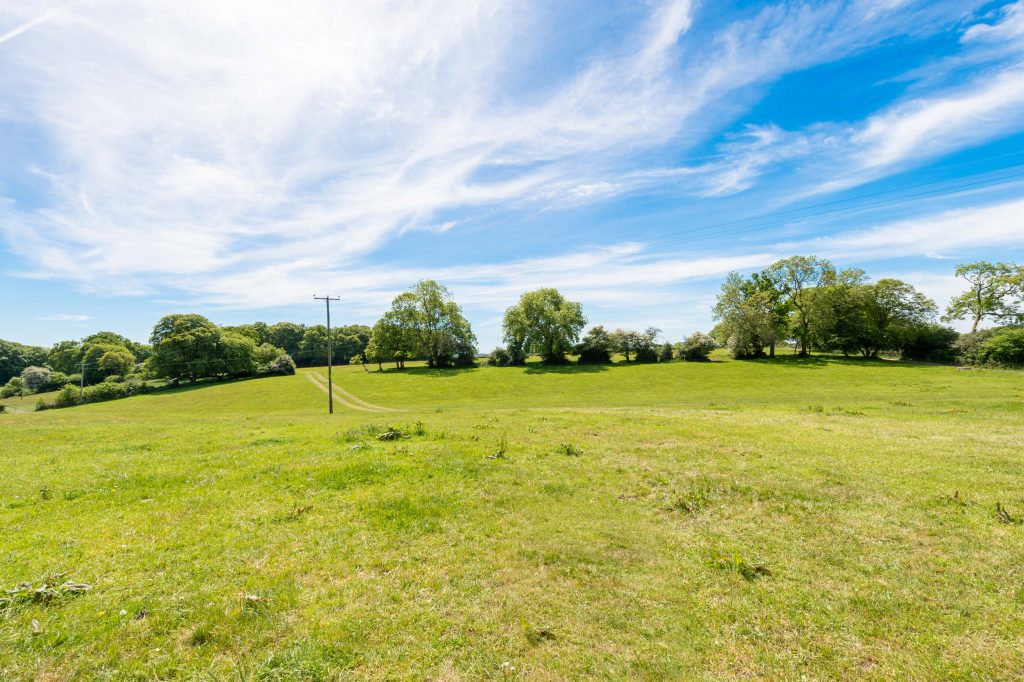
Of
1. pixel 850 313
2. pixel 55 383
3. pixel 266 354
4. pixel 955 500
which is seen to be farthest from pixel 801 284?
pixel 55 383

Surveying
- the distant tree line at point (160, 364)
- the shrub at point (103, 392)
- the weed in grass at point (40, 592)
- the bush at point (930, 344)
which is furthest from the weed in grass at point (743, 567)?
the shrub at point (103, 392)

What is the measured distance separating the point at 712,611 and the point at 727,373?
64553 millimetres

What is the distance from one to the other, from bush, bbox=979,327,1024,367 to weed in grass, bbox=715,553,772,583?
76.9m

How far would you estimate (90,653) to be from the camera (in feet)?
17.4

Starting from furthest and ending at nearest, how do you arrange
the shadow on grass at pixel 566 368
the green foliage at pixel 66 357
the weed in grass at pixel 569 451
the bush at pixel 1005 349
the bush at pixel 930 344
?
the green foliage at pixel 66 357 < the shadow on grass at pixel 566 368 < the bush at pixel 930 344 < the bush at pixel 1005 349 < the weed in grass at pixel 569 451

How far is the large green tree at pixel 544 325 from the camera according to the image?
84188 millimetres

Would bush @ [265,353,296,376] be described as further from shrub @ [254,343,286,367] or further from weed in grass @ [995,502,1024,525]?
weed in grass @ [995,502,1024,525]

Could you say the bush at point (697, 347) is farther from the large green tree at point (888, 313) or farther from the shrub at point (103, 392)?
the shrub at point (103, 392)

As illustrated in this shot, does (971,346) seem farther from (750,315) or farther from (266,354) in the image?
(266,354)

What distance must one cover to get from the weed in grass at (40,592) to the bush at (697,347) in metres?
83.3

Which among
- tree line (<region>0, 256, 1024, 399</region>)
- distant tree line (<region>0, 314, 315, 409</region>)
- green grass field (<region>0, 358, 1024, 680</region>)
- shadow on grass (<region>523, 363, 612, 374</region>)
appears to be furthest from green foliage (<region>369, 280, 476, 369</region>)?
green grass field (<region>0, 358, 1024, 680</region>)

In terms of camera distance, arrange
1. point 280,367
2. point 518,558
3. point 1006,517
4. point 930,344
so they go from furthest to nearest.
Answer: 1. point 280,367
2. point 930,344
3. point 1006,517
4. point 518,558

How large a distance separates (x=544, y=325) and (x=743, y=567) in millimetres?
78307

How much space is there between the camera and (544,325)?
280ft
